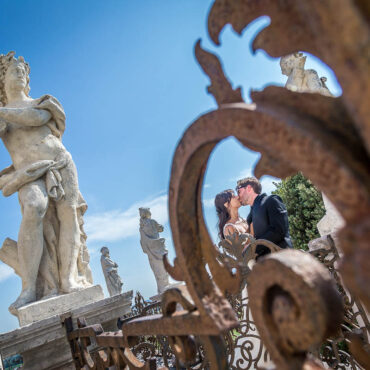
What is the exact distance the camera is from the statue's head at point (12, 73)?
442 centimetres

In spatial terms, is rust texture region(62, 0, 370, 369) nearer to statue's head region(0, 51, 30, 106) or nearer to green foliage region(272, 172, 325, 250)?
statue's head region(0, 51, 30, 106)

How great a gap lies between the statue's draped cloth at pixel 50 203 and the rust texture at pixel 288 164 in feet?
11.5

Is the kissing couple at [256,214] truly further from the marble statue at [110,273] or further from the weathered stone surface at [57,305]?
the marble statue at [110,273]

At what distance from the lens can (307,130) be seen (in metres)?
0.40

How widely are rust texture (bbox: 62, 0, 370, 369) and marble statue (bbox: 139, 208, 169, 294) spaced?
32.3 feet

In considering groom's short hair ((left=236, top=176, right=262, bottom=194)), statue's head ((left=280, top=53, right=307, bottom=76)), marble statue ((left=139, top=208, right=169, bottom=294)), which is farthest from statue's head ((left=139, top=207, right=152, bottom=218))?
groom's short hair ((left=236, top=176, right=262, bottom=194))

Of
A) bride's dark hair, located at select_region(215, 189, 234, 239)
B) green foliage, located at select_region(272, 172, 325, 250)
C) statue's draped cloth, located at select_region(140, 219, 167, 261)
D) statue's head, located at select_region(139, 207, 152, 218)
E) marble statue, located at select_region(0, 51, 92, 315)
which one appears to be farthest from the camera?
statue's head, located at select_region(139, 207, 152, 218)

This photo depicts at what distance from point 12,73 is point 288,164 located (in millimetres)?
5016

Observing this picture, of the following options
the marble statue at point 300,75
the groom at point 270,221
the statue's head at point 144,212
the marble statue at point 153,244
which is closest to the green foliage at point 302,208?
the marble statue at point 300,75

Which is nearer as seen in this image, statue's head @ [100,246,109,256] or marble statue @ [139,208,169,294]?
marble statue @ [139,208,169,294]

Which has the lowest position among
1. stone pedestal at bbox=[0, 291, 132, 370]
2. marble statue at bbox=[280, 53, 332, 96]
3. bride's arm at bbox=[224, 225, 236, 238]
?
stone pedestal at bbox=[0, 291, 132, 370]

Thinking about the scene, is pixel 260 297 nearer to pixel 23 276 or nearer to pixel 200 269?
pixel 200 269

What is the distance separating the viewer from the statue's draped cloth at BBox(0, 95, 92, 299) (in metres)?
3.80

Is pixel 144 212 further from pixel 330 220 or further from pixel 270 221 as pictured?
pixel 270 221
